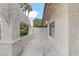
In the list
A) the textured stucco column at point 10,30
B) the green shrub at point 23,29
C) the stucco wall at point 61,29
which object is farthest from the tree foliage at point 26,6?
the stucco wall at point 61,29

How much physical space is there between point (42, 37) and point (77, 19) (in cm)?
110

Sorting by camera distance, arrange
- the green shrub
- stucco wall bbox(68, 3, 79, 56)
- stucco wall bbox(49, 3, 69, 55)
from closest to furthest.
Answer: stucco wall bbox(68, 3, 79, 56), stucco wall bbox(49, 3, 69, 55), the green shrub

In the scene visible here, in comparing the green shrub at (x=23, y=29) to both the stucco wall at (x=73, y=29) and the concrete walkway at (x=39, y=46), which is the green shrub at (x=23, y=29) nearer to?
the concrete walkway at (x=39, y=46)

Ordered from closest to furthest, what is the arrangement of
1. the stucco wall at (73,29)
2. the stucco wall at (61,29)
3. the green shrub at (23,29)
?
the stucco wall at (73,29) < the stucco wall at (61,29) < the green shrub at (23,29)

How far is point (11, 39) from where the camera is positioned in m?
4.00

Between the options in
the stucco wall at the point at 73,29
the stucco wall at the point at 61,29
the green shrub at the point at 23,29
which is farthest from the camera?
the green shrub at the point at 23,29

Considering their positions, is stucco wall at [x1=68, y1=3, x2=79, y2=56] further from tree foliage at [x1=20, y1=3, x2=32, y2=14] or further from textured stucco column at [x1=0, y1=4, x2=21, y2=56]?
textured stucco column at [x1=0, y1=4, x2=21, y2=56]

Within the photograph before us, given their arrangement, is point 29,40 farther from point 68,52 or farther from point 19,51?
point 68,52

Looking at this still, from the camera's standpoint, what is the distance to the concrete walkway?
4.04 m

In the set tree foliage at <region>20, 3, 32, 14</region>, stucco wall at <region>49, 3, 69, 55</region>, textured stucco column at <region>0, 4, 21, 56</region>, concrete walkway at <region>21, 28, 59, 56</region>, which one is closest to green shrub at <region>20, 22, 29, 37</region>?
textured stucco column at <region>0, 4, 21, 56</region>

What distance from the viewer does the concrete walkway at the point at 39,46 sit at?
404 cm

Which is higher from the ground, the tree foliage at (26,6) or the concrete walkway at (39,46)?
the tree foliage at (26,6)

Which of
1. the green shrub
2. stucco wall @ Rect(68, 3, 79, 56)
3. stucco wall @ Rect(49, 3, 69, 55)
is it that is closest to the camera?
stucco wall @ Rect(68, 3, 79, 56)

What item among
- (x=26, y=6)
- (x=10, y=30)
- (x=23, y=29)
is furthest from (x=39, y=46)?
(x=26, y=6)
